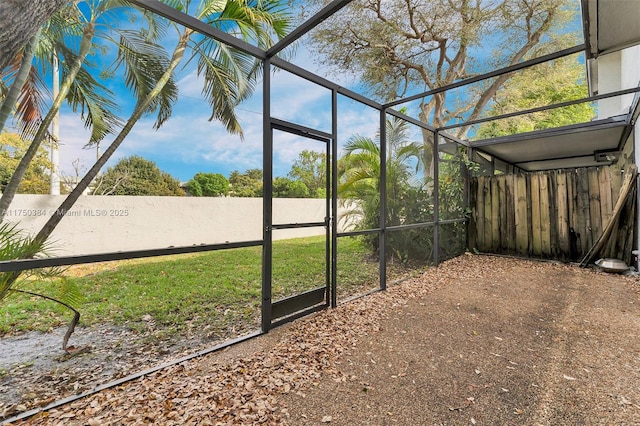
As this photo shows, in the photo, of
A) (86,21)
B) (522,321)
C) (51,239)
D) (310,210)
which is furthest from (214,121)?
(522,321)

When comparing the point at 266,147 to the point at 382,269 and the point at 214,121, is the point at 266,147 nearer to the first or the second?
the point at 214,121

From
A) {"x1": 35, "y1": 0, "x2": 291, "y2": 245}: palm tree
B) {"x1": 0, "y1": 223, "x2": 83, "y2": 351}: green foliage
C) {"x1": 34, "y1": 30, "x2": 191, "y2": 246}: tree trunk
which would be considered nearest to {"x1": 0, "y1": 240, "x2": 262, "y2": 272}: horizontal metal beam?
{"x1": 0, "y1": 223, "x2": 83, "y2": 351}: green foliage

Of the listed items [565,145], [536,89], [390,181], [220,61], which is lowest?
[390,181]

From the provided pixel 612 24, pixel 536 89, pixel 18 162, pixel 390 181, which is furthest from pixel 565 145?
pixel 18 162

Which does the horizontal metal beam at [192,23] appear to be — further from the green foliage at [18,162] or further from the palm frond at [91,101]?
the green foliage at [18,162]

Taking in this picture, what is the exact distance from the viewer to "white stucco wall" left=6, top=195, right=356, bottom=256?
1.90m

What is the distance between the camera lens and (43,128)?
1989 millimetres

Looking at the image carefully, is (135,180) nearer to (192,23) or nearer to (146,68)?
(146,68)

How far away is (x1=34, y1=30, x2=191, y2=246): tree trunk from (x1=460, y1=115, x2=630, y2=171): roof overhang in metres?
5.75

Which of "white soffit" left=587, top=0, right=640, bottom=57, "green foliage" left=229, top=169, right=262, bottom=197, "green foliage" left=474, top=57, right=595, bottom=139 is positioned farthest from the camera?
"green foliage" left=474, top=57, right=595, bottom=139

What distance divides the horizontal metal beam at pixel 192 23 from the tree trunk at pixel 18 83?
722mm

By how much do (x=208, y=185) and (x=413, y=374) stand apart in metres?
3.34

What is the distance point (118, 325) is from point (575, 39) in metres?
10.8

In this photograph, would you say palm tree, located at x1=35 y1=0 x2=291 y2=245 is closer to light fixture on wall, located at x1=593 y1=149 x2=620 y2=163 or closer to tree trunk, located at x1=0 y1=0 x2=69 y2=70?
tree trunk, located at x1=0 y1=0 x2=69 y2=70
